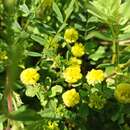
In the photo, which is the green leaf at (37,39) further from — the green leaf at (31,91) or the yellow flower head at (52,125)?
the yellow flower head at (52,125)

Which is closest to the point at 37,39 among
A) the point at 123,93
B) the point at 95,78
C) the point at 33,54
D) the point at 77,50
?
the point at 33,54

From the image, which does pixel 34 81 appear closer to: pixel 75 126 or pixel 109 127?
pixel 75 126

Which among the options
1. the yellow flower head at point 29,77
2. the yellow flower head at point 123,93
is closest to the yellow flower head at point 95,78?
the yellow flower head at point 123,93

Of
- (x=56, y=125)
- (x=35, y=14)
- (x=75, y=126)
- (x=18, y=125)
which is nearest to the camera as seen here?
(x=18, y=125)

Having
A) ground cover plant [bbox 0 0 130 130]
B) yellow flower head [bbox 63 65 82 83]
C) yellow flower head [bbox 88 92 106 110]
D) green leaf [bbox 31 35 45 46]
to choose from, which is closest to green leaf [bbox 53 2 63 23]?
ground cover plant [bbox 0 0 130 130]

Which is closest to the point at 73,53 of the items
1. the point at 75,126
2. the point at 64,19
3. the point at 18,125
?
the point at 64,19

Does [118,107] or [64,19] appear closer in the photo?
[118,107]

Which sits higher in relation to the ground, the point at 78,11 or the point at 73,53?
the point at 78,11
